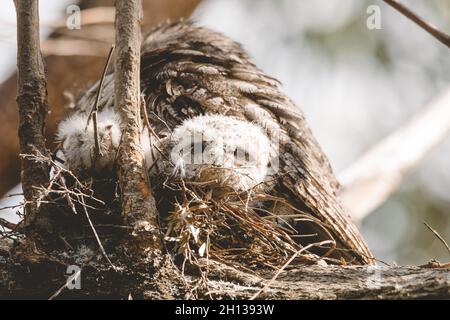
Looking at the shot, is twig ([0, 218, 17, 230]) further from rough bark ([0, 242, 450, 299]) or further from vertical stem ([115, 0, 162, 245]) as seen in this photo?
vertical stem ([115, 0, 162, 245])

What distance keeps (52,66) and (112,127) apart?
2.07 meters

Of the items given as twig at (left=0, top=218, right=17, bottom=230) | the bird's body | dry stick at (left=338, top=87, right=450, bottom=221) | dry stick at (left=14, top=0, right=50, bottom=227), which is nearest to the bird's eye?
the bird's body

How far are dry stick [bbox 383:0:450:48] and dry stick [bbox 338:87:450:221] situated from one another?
183cm

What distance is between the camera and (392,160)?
3.88 meters

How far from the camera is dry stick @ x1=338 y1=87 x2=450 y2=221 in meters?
3.72

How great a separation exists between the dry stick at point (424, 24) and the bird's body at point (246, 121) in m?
0.60

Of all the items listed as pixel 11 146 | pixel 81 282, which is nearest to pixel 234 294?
pixel 81 282

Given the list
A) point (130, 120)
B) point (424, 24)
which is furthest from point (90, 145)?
point (424, 24)

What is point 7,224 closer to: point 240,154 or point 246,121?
point 240,154

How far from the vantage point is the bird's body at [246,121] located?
215cm

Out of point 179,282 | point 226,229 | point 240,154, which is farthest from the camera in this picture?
point 240,154

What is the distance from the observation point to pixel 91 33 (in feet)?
12.8

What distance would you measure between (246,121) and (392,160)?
→ 1.76 metres

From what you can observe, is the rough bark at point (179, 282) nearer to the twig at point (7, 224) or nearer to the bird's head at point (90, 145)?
the twig at point (7, 224)
